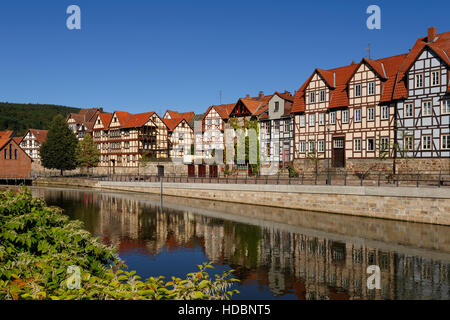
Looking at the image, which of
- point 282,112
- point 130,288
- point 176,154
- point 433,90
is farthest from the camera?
point 176,154

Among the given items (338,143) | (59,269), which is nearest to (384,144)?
(338,143)

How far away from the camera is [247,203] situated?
125ft

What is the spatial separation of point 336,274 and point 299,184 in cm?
1832

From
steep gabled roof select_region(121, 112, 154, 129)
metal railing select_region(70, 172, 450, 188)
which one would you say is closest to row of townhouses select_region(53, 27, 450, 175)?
metal railing select_region(70, 172, 450, 188)

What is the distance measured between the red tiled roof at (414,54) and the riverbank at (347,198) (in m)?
15.3

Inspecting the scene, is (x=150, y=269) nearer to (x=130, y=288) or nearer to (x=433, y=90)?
(x=130, y=288)

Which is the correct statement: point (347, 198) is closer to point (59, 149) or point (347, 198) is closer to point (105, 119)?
point (59, 149)

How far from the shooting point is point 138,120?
2936 inches

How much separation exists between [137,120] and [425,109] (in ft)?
175

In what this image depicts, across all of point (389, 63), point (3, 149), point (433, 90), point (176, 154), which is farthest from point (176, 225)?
point (3, 149)

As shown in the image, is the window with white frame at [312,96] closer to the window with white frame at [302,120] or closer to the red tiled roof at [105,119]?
the window with white frame at [302,120]

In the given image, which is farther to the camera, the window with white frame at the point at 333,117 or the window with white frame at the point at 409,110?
the window with white frame at the point at 333,117

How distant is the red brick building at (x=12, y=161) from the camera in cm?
7325

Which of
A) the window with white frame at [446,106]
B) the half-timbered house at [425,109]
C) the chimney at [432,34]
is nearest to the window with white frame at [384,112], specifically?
the half-timbered house at [425,109]
